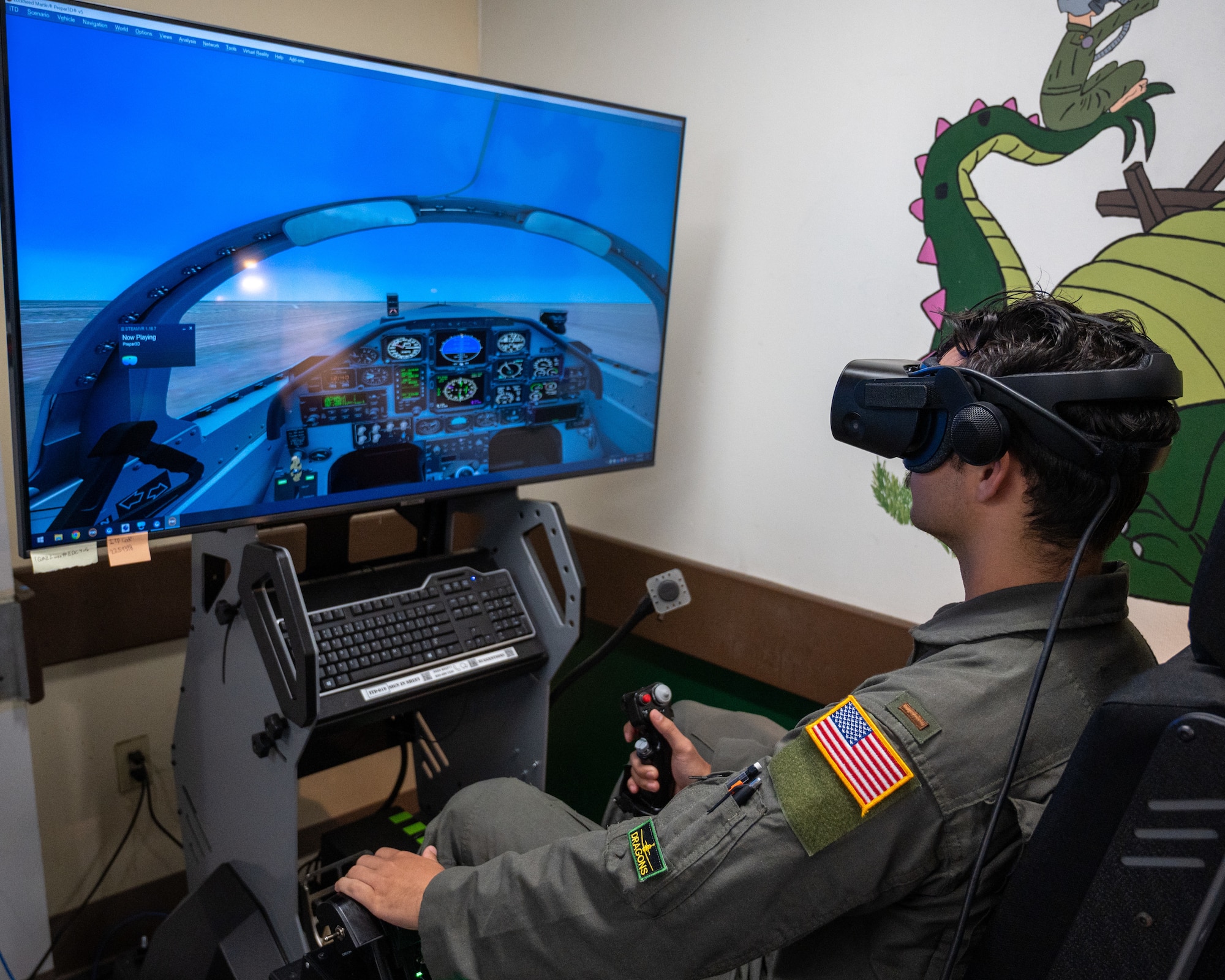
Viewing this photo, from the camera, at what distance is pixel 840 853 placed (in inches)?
33.2

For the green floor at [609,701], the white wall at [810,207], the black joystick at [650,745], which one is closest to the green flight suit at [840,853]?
the black joystick at [650,745]

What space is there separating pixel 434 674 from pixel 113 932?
1208mm

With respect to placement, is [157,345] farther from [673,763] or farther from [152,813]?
[152,813]

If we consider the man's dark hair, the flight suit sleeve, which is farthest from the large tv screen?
the man's dark hair

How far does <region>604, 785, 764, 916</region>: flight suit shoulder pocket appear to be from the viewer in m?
0.88

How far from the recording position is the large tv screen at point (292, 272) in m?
1.13

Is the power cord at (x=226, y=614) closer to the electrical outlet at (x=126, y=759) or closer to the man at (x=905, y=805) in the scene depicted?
the man at (x=905, y=805)

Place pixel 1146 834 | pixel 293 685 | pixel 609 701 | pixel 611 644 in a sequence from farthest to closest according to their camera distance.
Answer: pixel 609 701
pixel 611 644
pixel 293 685
pixel 1146 834

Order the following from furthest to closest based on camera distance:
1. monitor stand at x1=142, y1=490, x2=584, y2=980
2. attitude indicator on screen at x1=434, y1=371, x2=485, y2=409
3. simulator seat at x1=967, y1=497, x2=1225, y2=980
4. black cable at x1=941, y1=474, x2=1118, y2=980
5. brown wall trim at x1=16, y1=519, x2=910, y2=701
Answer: brown wall trim at x1=16, y1=519, x2=910, y2=701 < attitude indicator on screen at x1=434, y1=371, x2=485, y2=409 < monitor stand at x1=142, y1=490, x2=584, y2=980 < black cable at x1=941, y1=474, x2=1118, y2=980 < simulator seat at x1=967, y1=497, x2=1225, y2=980

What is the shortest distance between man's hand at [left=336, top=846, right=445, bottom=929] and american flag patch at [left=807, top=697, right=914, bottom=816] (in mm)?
554

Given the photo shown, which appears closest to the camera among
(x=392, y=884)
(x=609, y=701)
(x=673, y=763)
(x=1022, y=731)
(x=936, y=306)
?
(x=1022, y=731)

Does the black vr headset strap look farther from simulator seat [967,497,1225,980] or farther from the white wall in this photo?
the white wall

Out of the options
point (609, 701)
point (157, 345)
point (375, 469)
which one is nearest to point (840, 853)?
point (375, 469)

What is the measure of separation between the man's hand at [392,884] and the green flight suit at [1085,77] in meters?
1.57
